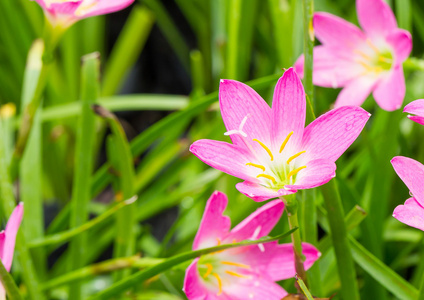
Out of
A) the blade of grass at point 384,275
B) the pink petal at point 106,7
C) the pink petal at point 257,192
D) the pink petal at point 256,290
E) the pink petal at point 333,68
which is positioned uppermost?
the pink petal at point 106,7

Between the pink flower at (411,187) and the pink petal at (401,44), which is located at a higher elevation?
the pink petal at (401,44)

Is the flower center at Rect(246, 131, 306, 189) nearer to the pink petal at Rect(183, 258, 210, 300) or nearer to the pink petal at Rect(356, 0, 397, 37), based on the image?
the pink petal at Rect(183, 258, 210, 300)

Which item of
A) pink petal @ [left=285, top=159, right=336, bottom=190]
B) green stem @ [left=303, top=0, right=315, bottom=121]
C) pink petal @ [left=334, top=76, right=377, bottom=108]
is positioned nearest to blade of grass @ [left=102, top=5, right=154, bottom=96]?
pink petal @ [left=334, top=76, right=377, bottom=108]

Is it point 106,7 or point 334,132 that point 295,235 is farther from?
point 106,7

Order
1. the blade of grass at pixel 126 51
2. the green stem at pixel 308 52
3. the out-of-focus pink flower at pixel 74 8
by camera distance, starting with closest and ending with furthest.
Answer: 1. the green stem at pixel 308 52
2. the out-of-focus pink flower at pixel 74 8
3. the blade of grass at pixel 126 51

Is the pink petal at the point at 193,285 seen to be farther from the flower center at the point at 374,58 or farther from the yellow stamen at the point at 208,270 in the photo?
the flower center at the point at 374,58

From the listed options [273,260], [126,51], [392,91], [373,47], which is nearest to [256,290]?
[273,260]

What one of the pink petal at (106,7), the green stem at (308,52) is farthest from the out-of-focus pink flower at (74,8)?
the green stem at (308,52)
